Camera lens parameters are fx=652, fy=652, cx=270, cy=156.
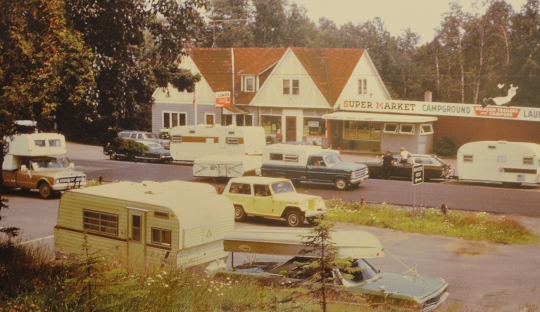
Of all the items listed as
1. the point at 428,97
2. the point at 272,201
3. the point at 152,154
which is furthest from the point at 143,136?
the point at 428,97

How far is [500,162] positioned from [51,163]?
15.6 meters

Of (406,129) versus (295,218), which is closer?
(295,218)

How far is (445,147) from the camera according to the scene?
26.7 meters

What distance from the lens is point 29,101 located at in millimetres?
10391

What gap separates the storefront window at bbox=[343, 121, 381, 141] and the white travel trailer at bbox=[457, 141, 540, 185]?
3.80 metres

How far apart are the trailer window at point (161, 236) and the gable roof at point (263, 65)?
712cm

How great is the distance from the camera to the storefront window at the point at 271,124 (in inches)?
859

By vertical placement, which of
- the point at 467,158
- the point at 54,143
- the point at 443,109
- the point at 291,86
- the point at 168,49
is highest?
the point at 168,49

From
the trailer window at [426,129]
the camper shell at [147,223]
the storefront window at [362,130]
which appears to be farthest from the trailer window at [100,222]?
the trailer window at [426,129]

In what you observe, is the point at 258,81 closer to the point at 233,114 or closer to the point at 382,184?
the point at 233,114

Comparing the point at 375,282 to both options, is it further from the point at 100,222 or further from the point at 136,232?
the point at 100,222

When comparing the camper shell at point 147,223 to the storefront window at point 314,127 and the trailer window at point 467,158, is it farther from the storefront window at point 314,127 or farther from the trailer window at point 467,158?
the trailer window at point 467,158

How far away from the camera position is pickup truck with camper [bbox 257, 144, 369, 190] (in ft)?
70.9

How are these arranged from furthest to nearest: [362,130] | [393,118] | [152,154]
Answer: [393,118], [362,130], [152,154]
